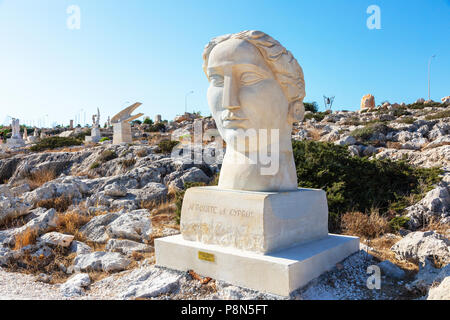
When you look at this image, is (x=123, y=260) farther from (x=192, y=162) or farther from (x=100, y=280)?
(x=192, y=162)

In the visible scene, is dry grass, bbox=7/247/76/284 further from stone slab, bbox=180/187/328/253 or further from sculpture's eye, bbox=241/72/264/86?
sculpture's eye, bbox=241/72/264/86

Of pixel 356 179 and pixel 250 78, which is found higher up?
pixel 250 78

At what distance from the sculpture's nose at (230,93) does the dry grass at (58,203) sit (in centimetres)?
525

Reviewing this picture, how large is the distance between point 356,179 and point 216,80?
153 inches

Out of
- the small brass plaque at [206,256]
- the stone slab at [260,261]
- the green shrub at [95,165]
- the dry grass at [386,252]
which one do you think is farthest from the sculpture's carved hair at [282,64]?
the green shrub at [95,165]

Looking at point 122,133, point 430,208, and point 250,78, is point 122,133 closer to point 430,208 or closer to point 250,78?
point 430,208

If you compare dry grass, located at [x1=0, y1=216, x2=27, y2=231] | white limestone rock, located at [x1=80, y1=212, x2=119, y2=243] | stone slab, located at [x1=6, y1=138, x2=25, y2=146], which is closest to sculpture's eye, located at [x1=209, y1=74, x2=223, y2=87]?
white limestone rock, located at [x1=80, y1=212, x2=119, y2=243]

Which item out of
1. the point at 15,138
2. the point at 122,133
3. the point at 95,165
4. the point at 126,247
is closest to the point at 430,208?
the point at 126,247

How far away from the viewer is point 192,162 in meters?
9.19

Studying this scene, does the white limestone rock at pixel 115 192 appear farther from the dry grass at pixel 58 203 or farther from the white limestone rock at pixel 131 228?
the white limestone rock at pixel 131 228

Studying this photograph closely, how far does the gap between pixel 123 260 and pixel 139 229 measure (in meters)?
1.04

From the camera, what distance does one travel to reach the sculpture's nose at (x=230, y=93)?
332cm

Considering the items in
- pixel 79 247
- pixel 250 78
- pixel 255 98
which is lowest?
pixel 79 247

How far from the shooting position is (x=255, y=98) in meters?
3.33
